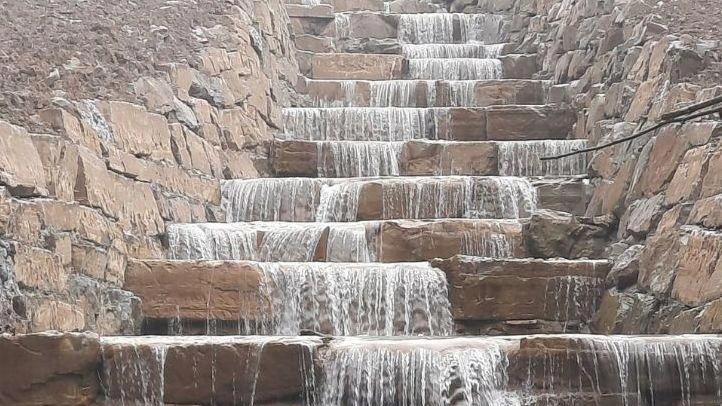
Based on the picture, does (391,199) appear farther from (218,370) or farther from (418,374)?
(218,370)

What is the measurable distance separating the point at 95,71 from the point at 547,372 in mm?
6029

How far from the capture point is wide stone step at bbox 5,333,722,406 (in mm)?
7633

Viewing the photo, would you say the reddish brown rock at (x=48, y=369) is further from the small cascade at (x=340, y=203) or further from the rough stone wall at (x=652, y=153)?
the rough stone wall at (x=652, y=153)

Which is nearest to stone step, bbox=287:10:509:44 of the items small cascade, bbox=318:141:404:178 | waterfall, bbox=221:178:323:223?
small cascade, bbox=318:141:404:178

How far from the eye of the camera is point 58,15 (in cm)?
1234

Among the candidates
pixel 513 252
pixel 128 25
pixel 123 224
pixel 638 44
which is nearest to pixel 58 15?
pixel 128 25

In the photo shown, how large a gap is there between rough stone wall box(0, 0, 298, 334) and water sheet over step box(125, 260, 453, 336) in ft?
1.14

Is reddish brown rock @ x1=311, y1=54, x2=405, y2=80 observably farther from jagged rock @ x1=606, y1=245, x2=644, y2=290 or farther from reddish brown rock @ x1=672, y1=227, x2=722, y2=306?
reddish brown rock @ x1=672, y1=227, x2=722, y2=306

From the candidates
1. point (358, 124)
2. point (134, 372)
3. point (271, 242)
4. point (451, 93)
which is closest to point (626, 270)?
point (271, 242)

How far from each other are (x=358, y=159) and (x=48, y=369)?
21.8 feet

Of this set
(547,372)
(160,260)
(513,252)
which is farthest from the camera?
(513,252)

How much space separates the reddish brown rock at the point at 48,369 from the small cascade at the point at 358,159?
20.1 feet

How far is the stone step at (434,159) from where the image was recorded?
13305 millimetres

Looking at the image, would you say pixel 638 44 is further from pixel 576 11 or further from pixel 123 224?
pixel 123 224
